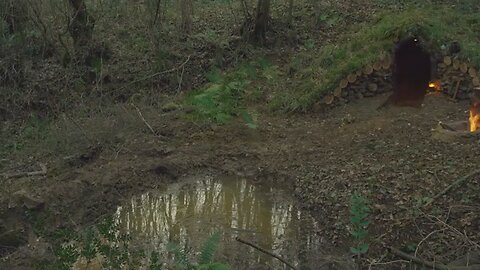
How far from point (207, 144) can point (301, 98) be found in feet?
8.59

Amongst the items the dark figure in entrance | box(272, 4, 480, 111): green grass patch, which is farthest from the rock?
the dark figure in entrance

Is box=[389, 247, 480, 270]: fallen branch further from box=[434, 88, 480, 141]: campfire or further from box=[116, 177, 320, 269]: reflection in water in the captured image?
box=[434, 88, 480, 141]: campfire

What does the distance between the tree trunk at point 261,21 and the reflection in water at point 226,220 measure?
21.2ft

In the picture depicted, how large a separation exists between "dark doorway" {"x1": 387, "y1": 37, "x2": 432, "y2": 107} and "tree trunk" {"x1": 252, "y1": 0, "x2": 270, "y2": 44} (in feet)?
13.3

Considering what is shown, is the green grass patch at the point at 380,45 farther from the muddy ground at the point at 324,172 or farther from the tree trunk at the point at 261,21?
the tree trunk at the point at 261,21

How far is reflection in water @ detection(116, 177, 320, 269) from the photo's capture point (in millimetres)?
7945

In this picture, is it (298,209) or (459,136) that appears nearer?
(298,209)

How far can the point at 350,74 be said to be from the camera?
11867 millimetres

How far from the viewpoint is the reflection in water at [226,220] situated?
7945 mm

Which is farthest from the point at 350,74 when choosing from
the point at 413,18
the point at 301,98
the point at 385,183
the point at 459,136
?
the point at 385,183

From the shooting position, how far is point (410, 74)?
1345cm

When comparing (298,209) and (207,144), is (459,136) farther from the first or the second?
(207,144)

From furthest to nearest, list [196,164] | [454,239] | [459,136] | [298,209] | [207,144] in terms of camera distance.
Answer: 1. [207,144]
2. [196,164]
3. [459,136]
4. [298,209]
5. [454,239]

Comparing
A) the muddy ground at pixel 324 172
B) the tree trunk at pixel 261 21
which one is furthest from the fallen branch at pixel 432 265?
the tree trunk at pixel 261 21
